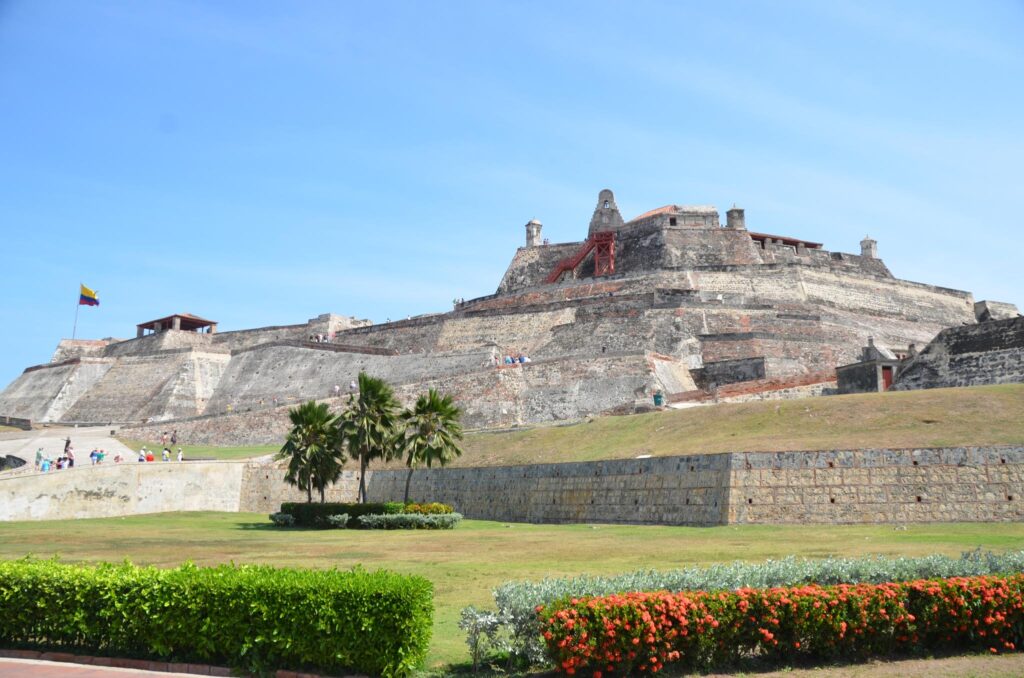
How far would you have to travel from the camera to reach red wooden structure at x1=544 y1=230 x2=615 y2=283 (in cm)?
5897

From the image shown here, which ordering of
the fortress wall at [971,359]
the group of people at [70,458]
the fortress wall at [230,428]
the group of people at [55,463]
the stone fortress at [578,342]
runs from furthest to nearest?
the fortress wall at [230,428] < the stone fortress at [578,342] < the group of people at [70,458] < the group of people at [55,463] < the fortress wall at [971,359]

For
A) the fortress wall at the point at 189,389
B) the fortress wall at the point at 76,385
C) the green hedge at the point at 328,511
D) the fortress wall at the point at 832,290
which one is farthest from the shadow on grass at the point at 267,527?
the fortress wall at the point at 76,385

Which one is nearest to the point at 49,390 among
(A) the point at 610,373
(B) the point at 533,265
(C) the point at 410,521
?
(B) the point at 533,265

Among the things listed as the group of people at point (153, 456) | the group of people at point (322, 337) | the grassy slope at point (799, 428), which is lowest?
the group of people at point (153, 456)

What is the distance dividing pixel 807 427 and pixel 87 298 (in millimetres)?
52830

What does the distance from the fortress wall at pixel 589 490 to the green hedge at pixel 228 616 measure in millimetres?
13935

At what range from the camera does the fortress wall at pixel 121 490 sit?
27.9 m

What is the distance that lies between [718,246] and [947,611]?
1910 inches

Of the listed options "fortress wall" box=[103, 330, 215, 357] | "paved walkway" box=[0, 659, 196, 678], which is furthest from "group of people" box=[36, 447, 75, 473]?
"fortress wall" box=[103, 330, 215, 357]

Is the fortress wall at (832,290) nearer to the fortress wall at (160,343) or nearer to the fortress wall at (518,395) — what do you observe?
the fortress wall at (518,395)

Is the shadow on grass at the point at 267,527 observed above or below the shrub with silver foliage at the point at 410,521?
below

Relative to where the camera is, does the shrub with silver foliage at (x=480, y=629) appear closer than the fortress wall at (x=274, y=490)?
Yes

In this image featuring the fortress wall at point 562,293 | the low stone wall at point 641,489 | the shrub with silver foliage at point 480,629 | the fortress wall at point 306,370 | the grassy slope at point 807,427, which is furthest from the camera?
the fortress wall at point 562,293

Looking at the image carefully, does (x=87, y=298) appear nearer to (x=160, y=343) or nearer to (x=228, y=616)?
(x=160, y=343)
